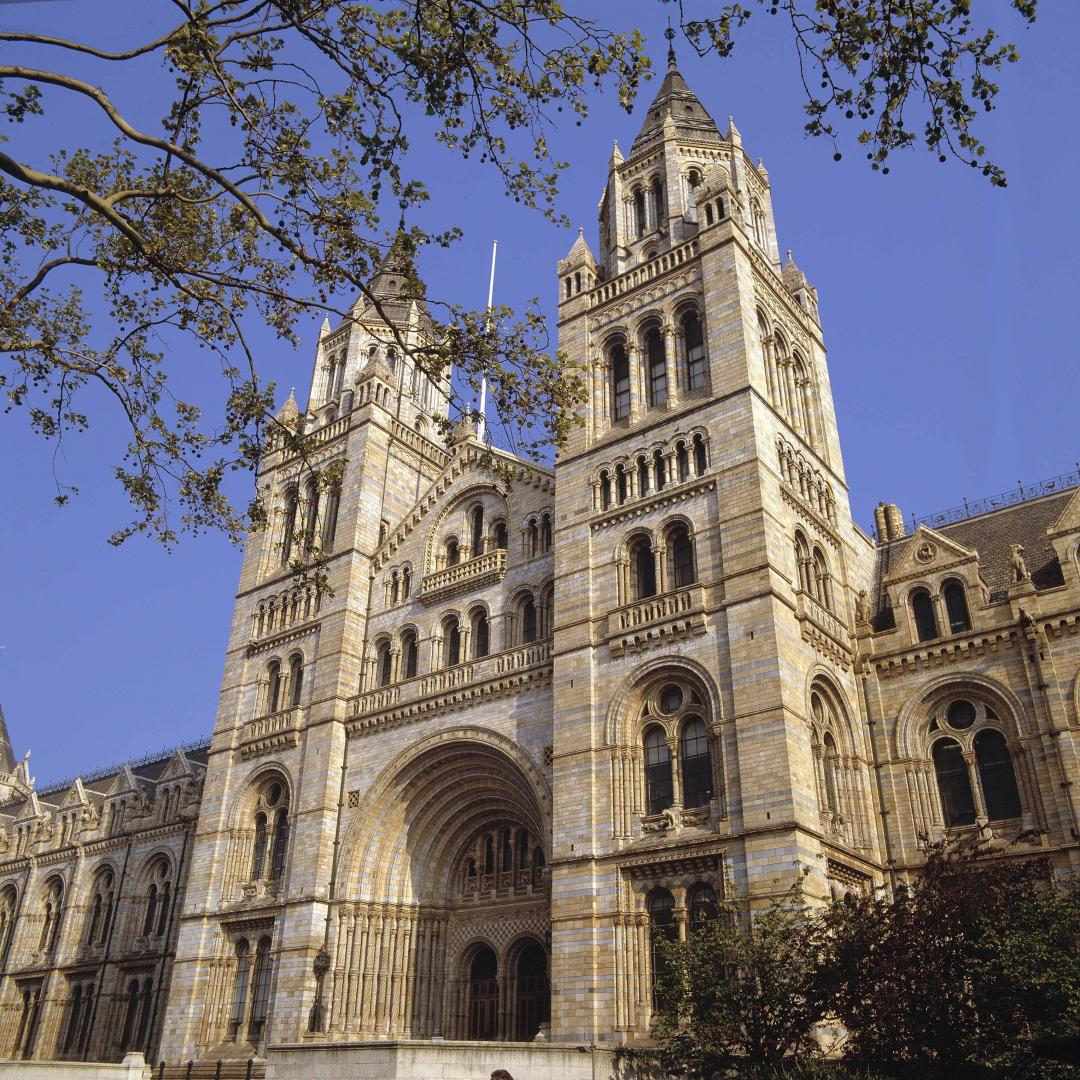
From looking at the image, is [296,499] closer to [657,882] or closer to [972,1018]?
[657,882]

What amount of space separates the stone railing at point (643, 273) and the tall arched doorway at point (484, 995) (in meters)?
21.1

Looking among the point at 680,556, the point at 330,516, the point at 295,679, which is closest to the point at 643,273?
the point at 680,556

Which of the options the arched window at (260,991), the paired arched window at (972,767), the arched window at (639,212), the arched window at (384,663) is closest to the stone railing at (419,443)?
the arched window at (384,663)

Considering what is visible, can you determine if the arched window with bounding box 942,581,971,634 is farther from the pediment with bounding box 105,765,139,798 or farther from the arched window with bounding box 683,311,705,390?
the pediment with bounding box 105,765,139,798

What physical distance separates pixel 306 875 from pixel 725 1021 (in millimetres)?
16927

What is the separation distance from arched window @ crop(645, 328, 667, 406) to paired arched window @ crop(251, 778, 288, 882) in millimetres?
18386

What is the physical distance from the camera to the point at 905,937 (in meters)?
18.1

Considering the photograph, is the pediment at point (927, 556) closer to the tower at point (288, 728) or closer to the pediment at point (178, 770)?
the tower at point (288, 728)

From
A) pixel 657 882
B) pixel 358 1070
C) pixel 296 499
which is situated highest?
pixel 296 499

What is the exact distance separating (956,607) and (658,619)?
8.92m

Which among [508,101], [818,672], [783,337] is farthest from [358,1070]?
[783,337]

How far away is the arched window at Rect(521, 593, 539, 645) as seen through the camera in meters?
31.8

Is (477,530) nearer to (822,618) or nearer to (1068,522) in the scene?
(822,618)

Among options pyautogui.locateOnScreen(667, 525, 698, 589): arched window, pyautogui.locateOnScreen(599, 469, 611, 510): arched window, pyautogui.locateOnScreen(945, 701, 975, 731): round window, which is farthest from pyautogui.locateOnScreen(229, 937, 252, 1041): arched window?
pyautogui.locateOnScreen(945, 701, 975, 731): round window
